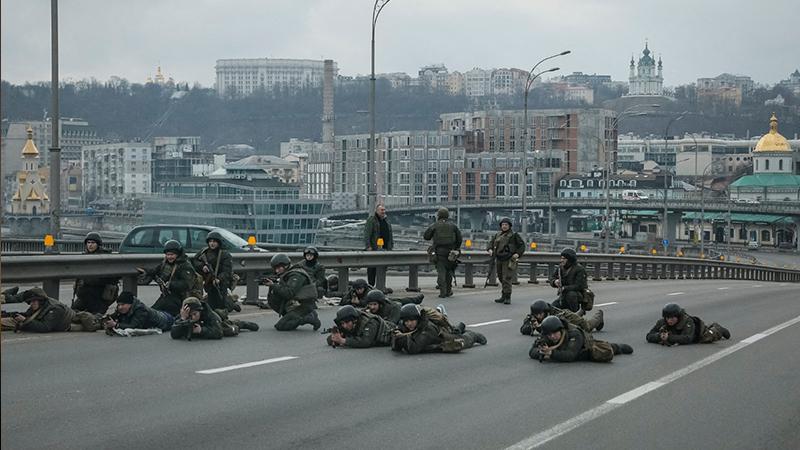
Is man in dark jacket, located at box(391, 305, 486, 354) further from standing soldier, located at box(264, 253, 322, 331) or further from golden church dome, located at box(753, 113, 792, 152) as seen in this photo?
golden church dome, located at box(753, 113, 792, 152)

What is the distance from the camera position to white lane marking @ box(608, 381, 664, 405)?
10.7 m

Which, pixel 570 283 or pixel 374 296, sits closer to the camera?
pixel 374 296

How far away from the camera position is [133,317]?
15883 mm

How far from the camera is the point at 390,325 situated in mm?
15203

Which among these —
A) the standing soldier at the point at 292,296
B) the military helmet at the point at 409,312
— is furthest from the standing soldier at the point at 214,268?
the military helmet at the point at 409,312

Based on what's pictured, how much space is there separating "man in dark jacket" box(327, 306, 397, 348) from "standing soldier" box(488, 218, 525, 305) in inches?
349

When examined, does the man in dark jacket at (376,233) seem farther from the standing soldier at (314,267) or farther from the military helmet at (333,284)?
the standing soldier at (314,267)

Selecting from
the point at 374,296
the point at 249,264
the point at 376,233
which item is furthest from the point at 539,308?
the point at 376,233

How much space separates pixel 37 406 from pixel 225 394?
165 centimetres

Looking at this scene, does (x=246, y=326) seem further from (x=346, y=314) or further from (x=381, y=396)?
(x=381, y=396)

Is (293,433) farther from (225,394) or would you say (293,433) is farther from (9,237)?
(9,237)

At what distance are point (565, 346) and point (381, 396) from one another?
341 cm

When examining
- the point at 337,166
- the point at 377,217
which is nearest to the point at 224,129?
the point at 337,166

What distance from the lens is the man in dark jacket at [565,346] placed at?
1355 cm
